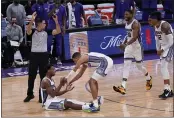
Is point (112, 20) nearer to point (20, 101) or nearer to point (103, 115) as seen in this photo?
point (20, 101)

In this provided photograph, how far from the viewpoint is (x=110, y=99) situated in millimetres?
11234

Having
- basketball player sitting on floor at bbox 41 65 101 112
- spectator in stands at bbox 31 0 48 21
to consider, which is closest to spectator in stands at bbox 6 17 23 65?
spectator in stands at bbox 31 0 48 21

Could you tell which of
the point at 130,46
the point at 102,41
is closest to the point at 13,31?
the point at 102,41

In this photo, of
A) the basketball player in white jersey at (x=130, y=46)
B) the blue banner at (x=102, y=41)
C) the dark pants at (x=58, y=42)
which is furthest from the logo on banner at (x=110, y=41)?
the basketball player in white jersey at (x=130, y=46)

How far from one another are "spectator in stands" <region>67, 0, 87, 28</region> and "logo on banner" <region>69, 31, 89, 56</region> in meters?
0.60

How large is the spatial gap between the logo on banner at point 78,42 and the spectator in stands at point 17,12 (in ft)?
5.73

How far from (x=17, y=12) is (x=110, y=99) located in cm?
650

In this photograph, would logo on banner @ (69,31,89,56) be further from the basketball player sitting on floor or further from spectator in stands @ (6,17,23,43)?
the basketball player sitting on floor

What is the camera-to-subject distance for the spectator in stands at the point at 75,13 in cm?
1766

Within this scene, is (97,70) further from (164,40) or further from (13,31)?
(13,31)

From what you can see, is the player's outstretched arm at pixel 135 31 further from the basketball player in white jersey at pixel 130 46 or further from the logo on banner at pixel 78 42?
the logo on banner at pixel 78 42

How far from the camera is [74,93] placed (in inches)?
474

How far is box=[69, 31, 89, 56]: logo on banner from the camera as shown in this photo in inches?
671

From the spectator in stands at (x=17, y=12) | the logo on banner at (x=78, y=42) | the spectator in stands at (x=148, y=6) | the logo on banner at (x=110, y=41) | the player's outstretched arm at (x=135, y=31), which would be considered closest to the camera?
the player's outstretched arm at (x=135, y=31)
